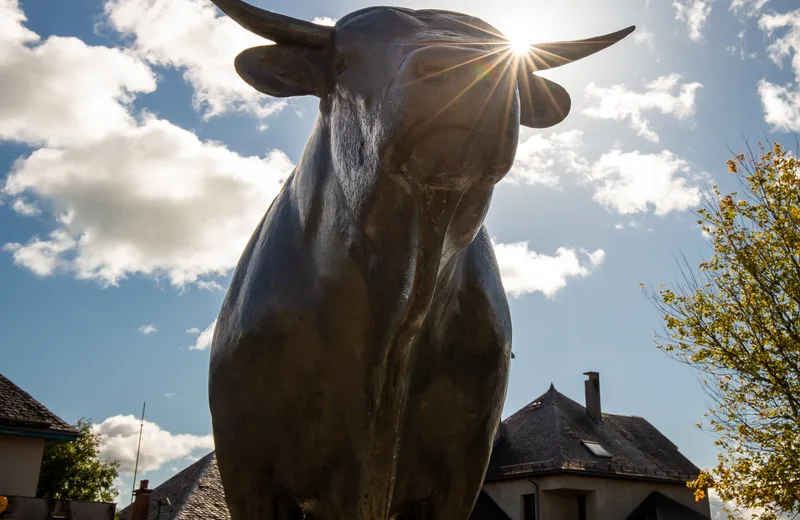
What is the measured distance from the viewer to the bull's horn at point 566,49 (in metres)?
Result: 2.23

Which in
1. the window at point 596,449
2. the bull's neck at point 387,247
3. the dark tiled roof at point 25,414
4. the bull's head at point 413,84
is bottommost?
the bull's neck at point 387,247

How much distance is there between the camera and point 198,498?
27625mm

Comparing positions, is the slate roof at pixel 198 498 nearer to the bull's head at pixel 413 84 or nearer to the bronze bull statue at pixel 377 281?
the bronze bull statue at pixel 377 281

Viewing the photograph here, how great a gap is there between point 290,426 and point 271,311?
35 centimetres

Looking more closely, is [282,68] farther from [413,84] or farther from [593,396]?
[593,396]

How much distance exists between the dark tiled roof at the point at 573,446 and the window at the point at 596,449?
0.17 metres

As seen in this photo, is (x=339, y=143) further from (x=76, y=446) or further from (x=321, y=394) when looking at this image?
(x=76, y=446)

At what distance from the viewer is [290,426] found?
2.43 m

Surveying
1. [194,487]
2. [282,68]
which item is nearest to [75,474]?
[194,487]

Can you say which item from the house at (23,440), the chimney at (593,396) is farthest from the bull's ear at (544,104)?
the chimney at (593,396)

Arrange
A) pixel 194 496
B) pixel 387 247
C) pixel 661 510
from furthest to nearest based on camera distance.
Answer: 1. pixel 661 510
2. pixel 194 496
3. pixel 387 247

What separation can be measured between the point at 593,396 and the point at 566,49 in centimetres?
3862

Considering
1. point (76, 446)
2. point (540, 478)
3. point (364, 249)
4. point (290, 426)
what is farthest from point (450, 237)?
point (76, 446)

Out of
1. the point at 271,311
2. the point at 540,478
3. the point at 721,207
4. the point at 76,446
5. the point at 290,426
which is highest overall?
the point at 721,207
